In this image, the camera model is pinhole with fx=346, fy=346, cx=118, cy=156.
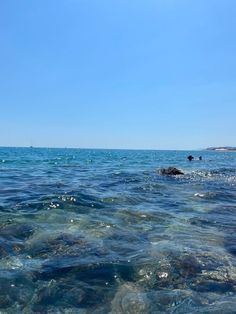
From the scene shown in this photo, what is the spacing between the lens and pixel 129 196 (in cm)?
1577

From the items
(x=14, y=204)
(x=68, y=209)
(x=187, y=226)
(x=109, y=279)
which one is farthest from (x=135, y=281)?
(x=14, y=204)

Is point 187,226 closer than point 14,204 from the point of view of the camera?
Yes

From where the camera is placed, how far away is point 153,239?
856cm

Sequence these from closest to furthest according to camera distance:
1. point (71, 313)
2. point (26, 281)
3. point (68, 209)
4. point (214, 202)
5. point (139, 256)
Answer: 1. point (71, 313)
2. point (26, 281)
3. point (139, 256)
4. point (68, 209)
5. point (214, 202)

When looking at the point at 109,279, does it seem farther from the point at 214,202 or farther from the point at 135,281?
the point at 214,202

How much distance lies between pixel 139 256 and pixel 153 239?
56.7 inches

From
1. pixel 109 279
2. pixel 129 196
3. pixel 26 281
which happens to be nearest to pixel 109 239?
pixel 109 279

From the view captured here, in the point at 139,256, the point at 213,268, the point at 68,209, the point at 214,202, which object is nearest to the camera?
the point at 213,268

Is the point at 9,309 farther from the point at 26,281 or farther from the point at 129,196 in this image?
the point at 129,196

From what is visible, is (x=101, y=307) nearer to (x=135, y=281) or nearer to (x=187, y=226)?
(x=135, y=281)

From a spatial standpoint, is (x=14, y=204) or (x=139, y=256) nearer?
(x=139, y=256)

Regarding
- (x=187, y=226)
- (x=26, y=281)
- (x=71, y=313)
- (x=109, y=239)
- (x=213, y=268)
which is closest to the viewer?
(x=71, y=313)

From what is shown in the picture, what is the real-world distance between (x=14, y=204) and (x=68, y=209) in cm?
210

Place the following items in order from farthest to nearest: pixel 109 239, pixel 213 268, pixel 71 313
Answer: pixel 109 239 < pixel 213 268 < pixel 71 313
